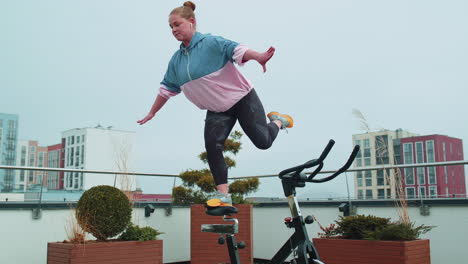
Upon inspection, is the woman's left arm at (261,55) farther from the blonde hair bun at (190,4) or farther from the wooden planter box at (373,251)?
the wooden planter box at (373,251)

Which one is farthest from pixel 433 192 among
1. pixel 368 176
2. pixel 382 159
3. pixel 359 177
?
pixel 359 177

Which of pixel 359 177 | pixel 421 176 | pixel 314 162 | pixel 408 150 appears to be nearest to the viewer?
pixel 314 162

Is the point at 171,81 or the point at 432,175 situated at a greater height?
the point at 171,81

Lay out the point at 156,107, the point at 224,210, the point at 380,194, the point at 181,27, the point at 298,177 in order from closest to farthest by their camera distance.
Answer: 1. the point at 298,177
2. the point at 224,210
3. the point at 181,27
4. the point at 156,107
5. the point at 380,194

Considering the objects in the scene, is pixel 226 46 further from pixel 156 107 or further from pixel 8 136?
pixel 8 136

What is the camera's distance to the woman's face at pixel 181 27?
221cm

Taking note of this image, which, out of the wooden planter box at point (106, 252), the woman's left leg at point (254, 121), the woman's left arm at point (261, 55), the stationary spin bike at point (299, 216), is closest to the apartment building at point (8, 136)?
the wooden planter box at point (106, 252)

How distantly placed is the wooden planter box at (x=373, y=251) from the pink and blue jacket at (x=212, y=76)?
1798 mm

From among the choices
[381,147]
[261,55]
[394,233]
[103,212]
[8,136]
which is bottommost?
[394,233]

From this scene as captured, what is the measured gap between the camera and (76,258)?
12.0 feet

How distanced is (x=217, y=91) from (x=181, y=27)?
399 millimetres

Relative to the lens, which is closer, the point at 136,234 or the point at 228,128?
the point at 228,128

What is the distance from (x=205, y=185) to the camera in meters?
5.70

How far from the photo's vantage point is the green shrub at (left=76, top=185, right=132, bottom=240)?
406 cm
